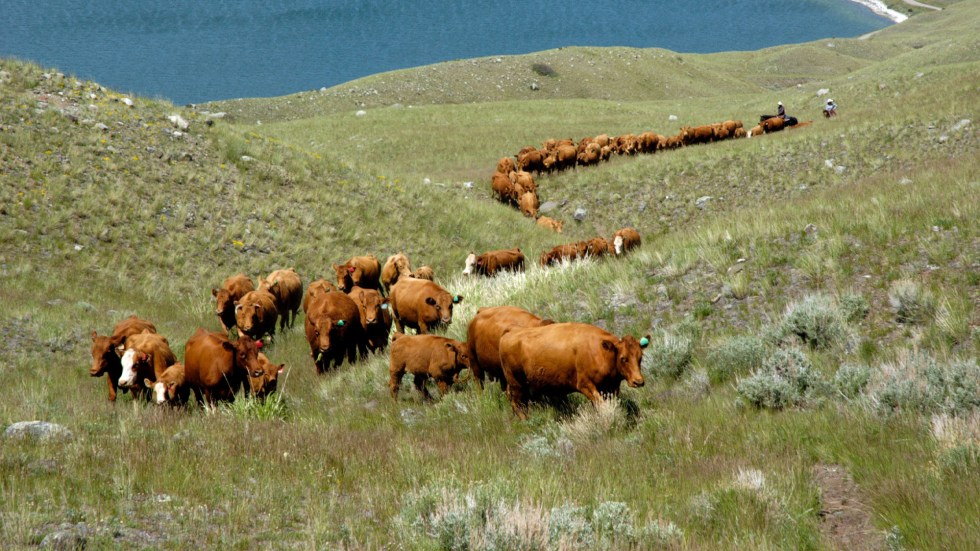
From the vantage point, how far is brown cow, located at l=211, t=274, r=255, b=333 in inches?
696

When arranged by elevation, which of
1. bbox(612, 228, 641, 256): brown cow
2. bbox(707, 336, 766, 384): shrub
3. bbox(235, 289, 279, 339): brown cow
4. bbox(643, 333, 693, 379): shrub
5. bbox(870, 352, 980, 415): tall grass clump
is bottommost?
bbox(612, 228, 641, 256): brown cow

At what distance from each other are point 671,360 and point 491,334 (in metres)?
2.69

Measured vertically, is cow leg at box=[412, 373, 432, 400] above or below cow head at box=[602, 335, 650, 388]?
below

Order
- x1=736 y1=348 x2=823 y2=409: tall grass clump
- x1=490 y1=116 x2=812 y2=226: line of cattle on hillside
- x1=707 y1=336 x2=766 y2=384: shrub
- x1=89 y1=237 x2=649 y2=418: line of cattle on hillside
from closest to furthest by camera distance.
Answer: x1=736 y1=348 x2=823 y2=409: tall grass clump
x1=89 y1=237 x2=649 y2=418: line of cattle on hillside
x1=707 y1=336 x2=766 y2=384: shrub
x1=490 y1=116 x2=812 y2=226: line of cattle on hillside

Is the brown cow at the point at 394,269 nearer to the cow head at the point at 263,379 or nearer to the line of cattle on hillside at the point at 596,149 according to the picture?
the cow head at the point at 263,379

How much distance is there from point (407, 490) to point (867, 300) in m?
8.23

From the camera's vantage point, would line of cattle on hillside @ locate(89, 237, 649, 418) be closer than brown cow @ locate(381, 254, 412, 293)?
Yes

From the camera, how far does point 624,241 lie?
23.0m

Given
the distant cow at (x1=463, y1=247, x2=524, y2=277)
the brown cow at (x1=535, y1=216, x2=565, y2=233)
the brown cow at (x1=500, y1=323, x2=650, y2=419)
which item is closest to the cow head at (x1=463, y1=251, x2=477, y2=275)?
the distant cow at (x1=463, y1=247, x2=524, y2=277)

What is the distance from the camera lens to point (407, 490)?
6699 millimetres

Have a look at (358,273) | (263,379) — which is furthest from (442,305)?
(358,273)

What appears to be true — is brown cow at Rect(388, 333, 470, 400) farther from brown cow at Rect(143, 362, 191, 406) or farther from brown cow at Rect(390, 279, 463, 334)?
brown cow at Rect(143, 362, 191, 406)

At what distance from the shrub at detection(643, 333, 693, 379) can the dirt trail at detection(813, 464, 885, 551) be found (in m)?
4.07

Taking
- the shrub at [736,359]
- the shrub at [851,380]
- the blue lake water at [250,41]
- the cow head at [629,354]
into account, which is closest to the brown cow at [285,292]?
the cow head at [629,354]
